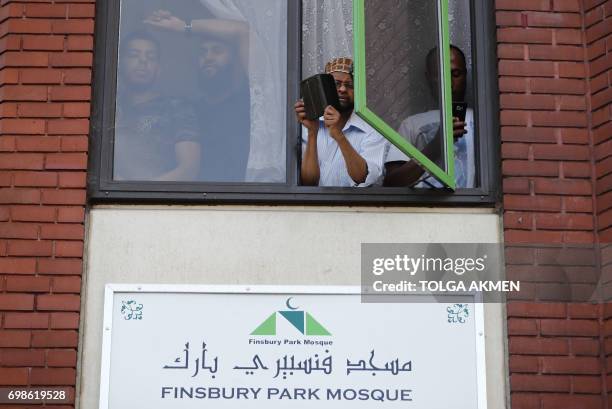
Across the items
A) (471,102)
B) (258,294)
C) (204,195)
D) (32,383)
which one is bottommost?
(32,383)

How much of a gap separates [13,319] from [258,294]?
3.94 feet

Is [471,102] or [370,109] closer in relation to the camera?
[370,109]

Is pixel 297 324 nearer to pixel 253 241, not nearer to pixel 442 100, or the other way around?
pixel 253 241

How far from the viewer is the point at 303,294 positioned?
6.95m

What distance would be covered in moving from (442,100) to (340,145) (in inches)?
23.7

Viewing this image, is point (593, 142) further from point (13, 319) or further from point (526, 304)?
point (13, 319)

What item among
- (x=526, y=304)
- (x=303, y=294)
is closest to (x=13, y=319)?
(x=303, y=294)

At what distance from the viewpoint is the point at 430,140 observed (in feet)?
23.0

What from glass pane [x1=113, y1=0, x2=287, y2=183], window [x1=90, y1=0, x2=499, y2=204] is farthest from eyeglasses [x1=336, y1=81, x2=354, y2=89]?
glass pane [x1=113, y1=0, x2=287, y2=183]

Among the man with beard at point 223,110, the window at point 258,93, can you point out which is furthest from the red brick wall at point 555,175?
the man with beard at point 223,110

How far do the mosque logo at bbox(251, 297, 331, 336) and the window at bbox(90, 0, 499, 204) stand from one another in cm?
61

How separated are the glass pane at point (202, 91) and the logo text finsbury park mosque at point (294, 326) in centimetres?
79

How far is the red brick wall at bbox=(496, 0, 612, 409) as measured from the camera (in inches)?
269

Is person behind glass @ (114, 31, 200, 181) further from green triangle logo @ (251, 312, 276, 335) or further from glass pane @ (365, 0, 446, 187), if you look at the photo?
glass pane @ (365, 0, 446, 187)
